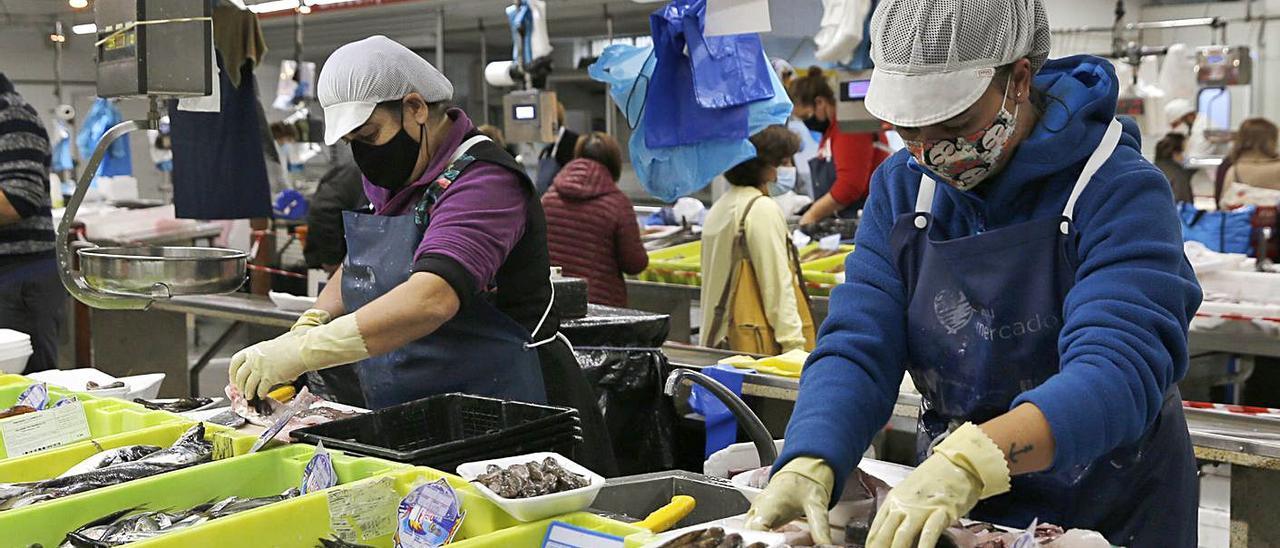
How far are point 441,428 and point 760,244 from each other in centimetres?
276

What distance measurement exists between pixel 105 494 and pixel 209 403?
3.43 ft

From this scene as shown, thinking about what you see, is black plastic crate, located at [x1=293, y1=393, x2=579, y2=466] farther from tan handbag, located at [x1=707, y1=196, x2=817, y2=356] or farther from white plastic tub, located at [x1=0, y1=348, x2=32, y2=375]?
tan handbag, located at [x1=707, y1=196, x2=817, y2=356]

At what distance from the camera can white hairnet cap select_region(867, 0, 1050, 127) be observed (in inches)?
78.3

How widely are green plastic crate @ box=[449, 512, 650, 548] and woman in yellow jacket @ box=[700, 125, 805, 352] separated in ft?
11.0

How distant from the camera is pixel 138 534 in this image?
7.00ft

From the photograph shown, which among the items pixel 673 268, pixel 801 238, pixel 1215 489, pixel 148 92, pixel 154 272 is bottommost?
pixel 1215 489

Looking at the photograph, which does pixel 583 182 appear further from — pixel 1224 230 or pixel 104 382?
pixel 1224 230

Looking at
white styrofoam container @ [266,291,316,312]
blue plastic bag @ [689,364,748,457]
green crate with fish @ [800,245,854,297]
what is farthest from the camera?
green crate with fish @ [800,245,854,297]

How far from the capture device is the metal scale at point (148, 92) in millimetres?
2805

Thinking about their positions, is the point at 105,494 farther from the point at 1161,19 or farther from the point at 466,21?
the point at 1161,19

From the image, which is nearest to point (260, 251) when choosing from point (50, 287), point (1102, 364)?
point (50, 287)

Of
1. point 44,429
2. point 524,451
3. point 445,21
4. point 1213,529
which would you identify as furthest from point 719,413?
point 445,21

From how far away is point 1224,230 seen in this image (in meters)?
7.66

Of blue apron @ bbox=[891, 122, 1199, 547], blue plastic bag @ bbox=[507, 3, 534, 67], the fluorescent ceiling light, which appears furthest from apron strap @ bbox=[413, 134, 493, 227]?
blue plastic bag @ bbox=[507, 3, 534, 67]
